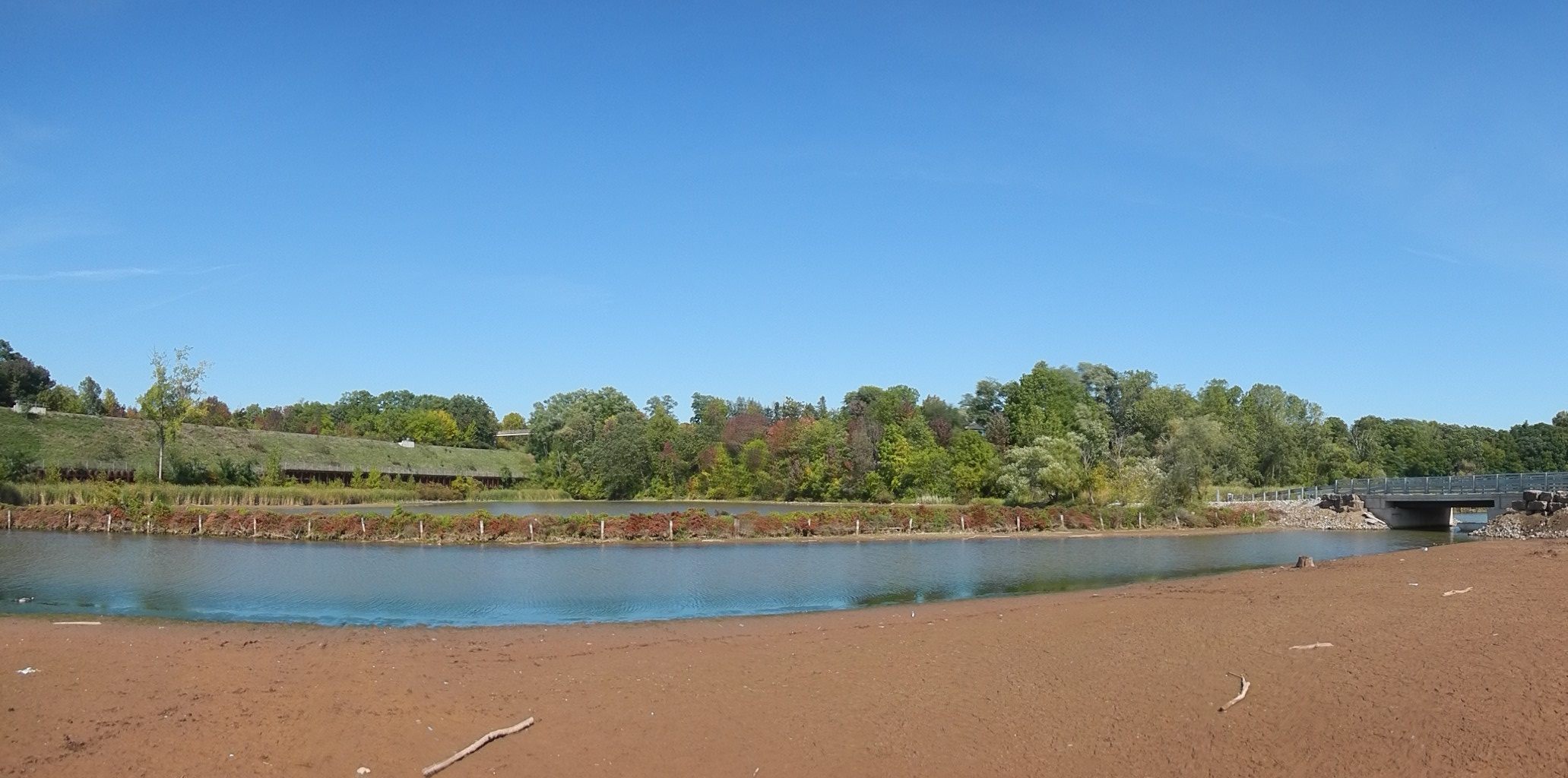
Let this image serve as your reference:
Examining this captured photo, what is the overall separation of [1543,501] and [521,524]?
48071 millimetres

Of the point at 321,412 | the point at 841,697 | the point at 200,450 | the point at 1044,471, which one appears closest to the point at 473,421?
the point at 321,412

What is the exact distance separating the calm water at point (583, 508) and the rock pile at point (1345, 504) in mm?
33176

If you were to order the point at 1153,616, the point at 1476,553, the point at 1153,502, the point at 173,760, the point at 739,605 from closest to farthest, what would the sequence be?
the point at 173,760 → the point at 1153,616 → the point at 739,605 → the point at 1476,553 → the point at 1153,502

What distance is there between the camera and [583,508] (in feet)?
266

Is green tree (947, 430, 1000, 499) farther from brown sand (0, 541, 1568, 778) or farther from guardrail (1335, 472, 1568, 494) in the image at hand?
brown sand (0, 541, 1568, 778)

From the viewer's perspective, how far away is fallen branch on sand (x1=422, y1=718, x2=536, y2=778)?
951 centimetres

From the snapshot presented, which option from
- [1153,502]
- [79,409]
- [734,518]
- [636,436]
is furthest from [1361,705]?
[79,409]

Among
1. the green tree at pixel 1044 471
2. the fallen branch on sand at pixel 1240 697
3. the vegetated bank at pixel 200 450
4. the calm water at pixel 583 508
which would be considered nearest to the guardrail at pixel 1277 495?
the green tree at pixel 1044 471

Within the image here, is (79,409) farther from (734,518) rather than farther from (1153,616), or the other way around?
(1153,616)

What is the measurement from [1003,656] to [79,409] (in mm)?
95256

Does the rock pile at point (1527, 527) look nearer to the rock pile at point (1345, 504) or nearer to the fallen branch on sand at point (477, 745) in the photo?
the rock pile at point (1345, 504)

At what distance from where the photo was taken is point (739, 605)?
24188mm

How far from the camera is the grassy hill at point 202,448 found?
63.3 metres

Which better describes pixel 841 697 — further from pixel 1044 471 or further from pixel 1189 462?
pixel 1189 462
